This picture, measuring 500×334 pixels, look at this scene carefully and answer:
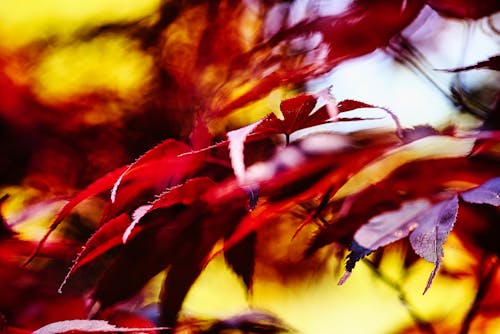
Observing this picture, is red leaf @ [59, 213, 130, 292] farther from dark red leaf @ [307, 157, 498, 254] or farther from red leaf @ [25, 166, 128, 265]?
dark red leaf @ [307, 157, 498, 254]

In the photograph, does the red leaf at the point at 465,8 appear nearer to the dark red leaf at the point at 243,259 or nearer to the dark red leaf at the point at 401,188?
the dark red leaf at the point at 401,188

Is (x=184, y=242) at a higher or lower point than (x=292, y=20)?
lower

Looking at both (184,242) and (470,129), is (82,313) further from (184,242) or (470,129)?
(470,129)

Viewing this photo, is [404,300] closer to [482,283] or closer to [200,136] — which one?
[482,283]

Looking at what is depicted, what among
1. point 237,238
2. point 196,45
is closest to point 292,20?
point 196,45

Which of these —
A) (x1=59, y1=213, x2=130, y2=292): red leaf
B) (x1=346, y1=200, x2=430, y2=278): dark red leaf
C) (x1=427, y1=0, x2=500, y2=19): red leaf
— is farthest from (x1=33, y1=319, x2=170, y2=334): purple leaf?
(x1=427, y1=0, x2=500, y2=19): red leaf
